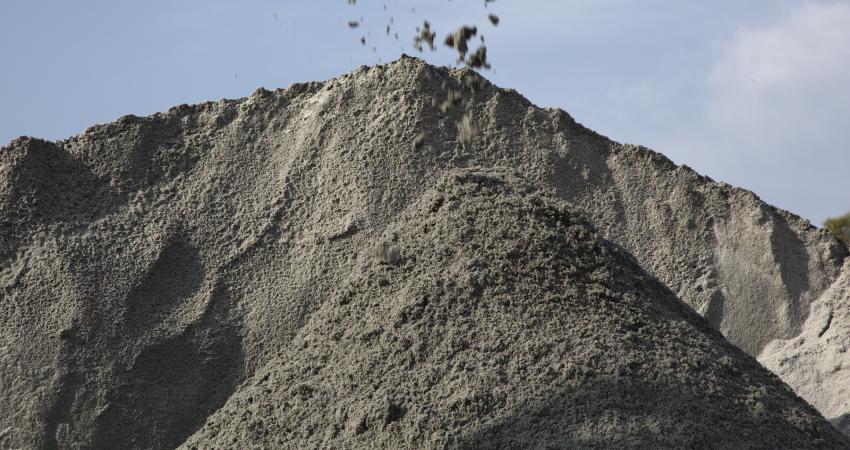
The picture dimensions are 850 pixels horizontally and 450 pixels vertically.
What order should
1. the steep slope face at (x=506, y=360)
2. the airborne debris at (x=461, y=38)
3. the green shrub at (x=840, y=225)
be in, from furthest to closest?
1. the green shrub at (x=840, y=225)
2. the airborne debris at (x=461, y=38)
3. the steep slope face at (x=506, y=360)

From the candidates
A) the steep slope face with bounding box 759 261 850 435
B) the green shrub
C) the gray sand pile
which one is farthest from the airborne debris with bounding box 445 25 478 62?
the green shrub

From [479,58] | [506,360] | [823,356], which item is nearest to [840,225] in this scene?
[823,356]

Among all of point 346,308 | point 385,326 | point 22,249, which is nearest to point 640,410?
point 385,326

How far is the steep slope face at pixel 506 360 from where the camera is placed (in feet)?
21.0

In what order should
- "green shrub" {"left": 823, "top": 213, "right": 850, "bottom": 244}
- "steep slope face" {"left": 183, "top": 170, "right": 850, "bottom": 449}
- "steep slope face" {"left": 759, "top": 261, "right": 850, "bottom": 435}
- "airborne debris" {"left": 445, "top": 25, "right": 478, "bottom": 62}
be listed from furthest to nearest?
"green shrub" {"left": 823, "top": 213, "right": 850, "bottom": 244}
"steep slope face" {"left": 759, "top": 261, "right": 850, "bottom": 435}
"airborne debris" {"left": 445, "top": 25, "right": 478, "bottom": 62}
"steep slope face" {"left": 183, "top": 170, "right": 850, "bottom": 449}

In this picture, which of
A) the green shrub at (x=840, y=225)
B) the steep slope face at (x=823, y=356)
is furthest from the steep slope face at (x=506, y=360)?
the green shrub at (x=840, y=225)

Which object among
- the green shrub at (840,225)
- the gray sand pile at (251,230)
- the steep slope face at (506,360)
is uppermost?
the green shrub at (840,225)

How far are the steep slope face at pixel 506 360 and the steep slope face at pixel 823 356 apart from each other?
3363 millimetres

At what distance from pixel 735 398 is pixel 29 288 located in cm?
582

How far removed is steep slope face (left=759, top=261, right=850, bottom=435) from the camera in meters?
10.7

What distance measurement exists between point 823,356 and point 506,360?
5.47 m

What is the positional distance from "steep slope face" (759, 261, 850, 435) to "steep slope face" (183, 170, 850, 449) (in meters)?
3.36

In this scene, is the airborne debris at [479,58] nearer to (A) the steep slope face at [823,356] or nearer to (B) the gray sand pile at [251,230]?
(B) the gray sand pile at [251,230]

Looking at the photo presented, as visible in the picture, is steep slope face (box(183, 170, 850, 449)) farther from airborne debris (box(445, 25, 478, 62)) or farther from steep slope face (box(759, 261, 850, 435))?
steep slope face (box(759, 261, 850, 435))
